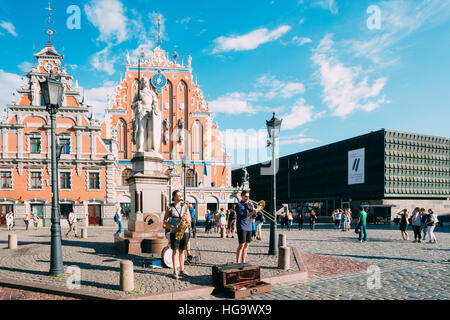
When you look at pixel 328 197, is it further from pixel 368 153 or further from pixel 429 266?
pixel 429 266

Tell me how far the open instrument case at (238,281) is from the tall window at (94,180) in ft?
92.3

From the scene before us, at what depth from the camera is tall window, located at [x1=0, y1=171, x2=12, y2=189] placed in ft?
96.1

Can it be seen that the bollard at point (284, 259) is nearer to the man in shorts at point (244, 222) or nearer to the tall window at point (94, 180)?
the man in shorts at point (244, 222)

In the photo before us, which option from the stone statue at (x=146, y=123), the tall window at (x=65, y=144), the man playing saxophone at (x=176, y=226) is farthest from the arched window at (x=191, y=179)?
the man playing saxophone at (x=176, y=226)

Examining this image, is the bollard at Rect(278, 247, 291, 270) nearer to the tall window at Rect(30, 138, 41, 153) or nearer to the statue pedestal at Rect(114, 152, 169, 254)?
A: the statue pedestal at Rect(114, 152, 169, 254)

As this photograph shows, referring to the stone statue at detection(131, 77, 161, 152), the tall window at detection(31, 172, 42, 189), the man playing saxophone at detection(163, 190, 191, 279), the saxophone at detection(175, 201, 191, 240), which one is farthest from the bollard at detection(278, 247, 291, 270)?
the tall window at detection(31, 172, 42, 189)

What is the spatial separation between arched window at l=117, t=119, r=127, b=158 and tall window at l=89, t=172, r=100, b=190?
31.6 feet

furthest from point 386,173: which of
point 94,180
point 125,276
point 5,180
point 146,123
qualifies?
point 5,180

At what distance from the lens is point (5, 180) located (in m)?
29.4

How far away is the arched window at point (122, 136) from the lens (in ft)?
133

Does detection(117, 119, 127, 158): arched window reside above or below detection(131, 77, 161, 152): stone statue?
above

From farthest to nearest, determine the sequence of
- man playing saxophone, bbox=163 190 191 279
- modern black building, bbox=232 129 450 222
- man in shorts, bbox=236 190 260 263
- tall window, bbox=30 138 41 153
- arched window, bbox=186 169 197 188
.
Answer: arched window, bbox=186 169 197 188, modern black building, bbox=232 129 450 222, tall window, bbox=30 138 41 153, man in shorts, bbox=236 190 260 263, man playing saxophone, bbox=163 190 191 279

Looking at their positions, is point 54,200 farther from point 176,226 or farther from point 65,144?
point 65,144
